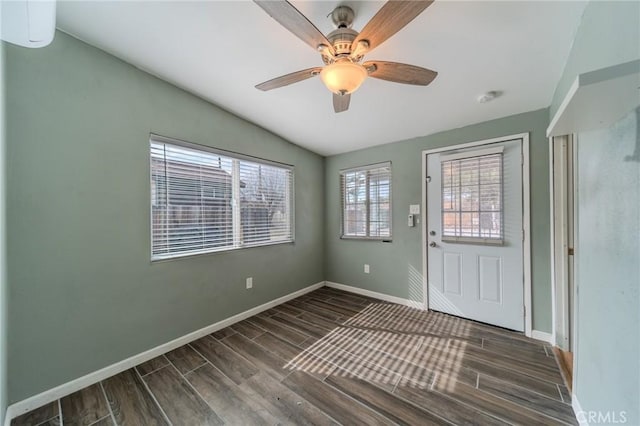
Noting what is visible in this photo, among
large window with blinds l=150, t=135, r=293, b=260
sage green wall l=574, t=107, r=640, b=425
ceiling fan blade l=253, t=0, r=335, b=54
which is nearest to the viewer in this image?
sage green wall l=574, t=107, r=640, b=425

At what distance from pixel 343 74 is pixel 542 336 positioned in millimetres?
2978

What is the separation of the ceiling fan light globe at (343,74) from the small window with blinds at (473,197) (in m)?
1.95

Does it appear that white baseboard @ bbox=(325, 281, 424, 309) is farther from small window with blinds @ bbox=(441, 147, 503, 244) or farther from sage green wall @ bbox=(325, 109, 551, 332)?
small window with blinds @ bbox=(441, 147, 503, 244)

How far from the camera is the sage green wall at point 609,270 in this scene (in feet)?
2.95

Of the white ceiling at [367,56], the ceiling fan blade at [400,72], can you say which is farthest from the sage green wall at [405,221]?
the ceiling fan blade at [400,72]

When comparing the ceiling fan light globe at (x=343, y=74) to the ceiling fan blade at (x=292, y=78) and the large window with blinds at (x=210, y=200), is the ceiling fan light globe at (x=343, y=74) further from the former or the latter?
the large window with blinds at (x=210, y=200)

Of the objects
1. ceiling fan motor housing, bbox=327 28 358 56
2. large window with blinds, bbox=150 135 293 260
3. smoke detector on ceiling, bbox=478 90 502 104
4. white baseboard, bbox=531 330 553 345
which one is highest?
smoke detector on ceiling, bbox=478 90 502 104

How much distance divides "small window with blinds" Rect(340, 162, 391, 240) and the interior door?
0.59 metres

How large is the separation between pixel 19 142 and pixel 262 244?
7.00 ft

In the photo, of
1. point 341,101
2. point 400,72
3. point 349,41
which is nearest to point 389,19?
point 349,41

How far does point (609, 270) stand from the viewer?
3.55ft

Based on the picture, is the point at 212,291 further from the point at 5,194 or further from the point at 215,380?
the point at 5,194

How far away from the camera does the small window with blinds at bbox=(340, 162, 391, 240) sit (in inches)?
134

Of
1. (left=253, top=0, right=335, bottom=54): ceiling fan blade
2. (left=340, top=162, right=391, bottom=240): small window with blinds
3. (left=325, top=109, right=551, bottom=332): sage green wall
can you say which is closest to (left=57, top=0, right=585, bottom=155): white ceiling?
(left=325, top=109, right=551, bottom=332): sage green wall
